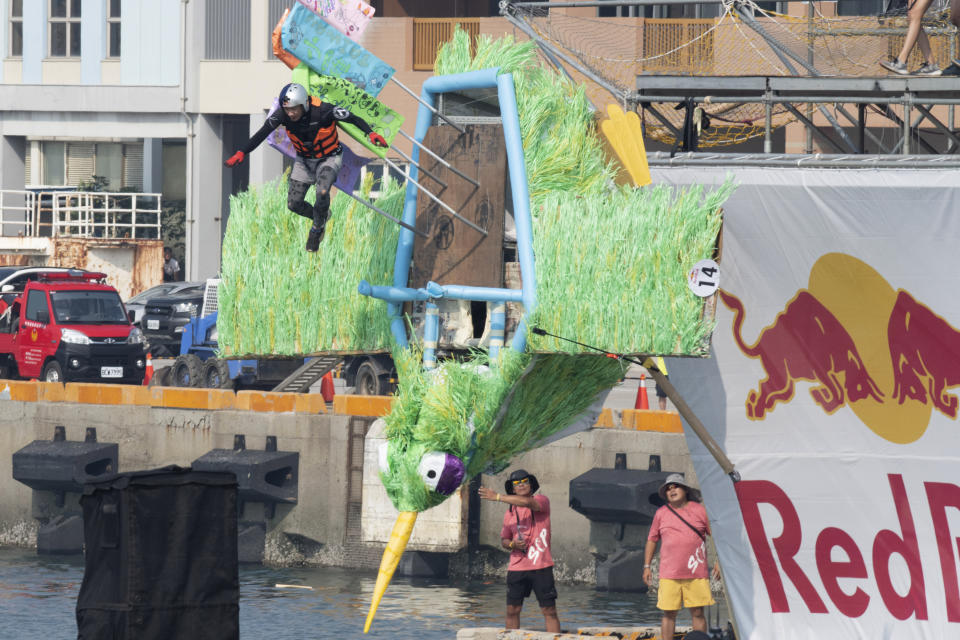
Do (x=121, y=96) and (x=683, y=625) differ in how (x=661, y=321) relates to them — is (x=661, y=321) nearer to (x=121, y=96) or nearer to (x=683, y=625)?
(x=683, y=625)

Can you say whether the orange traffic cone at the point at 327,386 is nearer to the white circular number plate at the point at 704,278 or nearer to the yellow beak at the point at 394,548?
the yellow beak at the point at 394,548

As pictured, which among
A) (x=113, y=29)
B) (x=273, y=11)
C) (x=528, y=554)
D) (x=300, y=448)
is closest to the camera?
(x=528, y=554)

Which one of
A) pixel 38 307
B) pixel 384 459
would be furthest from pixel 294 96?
pixel 38 307

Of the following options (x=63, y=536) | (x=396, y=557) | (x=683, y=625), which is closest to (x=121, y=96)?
(x=63, y=536)

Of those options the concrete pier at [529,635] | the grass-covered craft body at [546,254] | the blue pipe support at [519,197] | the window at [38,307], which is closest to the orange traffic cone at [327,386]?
the window at [38,307]

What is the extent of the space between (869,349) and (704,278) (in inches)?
120

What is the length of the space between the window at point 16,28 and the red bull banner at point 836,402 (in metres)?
39.9

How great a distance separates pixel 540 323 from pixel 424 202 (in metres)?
1.53

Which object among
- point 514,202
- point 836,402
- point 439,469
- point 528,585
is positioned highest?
point 514,202

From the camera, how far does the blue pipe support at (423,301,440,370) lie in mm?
12773

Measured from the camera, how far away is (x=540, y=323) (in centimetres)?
1211

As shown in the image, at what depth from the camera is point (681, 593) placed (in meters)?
14.7

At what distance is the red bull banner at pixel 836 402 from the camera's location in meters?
14.2

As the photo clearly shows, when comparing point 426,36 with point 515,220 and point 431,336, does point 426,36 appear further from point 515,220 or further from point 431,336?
point 515,220
